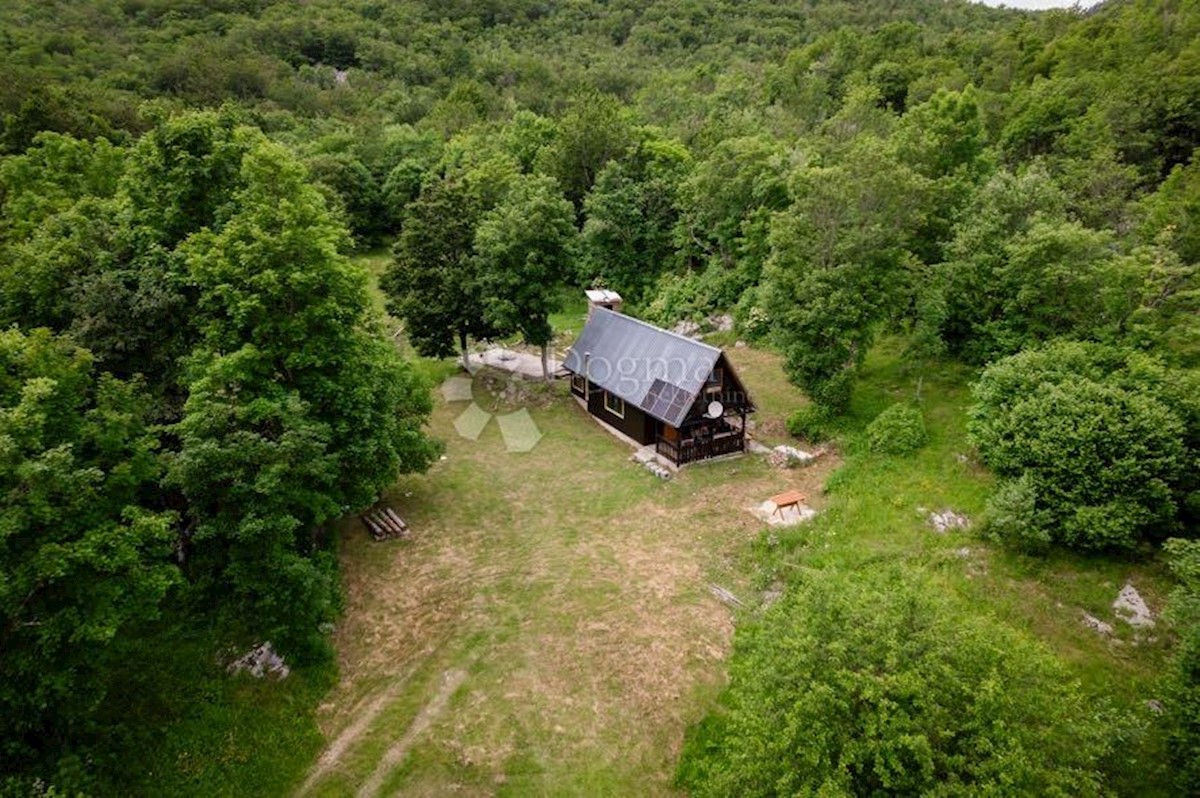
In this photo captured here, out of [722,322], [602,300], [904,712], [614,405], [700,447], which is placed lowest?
[614,405]

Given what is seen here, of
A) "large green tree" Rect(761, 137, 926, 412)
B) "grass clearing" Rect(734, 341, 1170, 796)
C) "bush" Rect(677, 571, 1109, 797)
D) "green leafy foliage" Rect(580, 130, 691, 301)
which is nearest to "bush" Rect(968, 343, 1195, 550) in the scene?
"grass clearing" Rect(734, 341, 1170, 796)

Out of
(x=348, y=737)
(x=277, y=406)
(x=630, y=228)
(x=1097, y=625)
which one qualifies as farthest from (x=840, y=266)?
(x=348, y=737)

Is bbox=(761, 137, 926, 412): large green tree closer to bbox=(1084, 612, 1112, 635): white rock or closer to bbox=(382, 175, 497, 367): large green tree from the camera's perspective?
bbox=(1084, 612, 1112, 635): white rock

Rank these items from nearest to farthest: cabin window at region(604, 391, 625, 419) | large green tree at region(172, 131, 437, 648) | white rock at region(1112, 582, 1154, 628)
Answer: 1. large green tree at region(172, 131, 437, 648)
2. white rock at region(1112, 582, 1154, 628)
3. cabin window at region(604, 391, 625, 419)

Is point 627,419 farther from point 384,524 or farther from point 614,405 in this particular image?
point 384,524

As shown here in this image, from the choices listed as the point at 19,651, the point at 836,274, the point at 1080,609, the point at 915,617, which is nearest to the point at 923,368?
the point at 836,274

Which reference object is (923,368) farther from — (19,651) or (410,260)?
(19,651)
